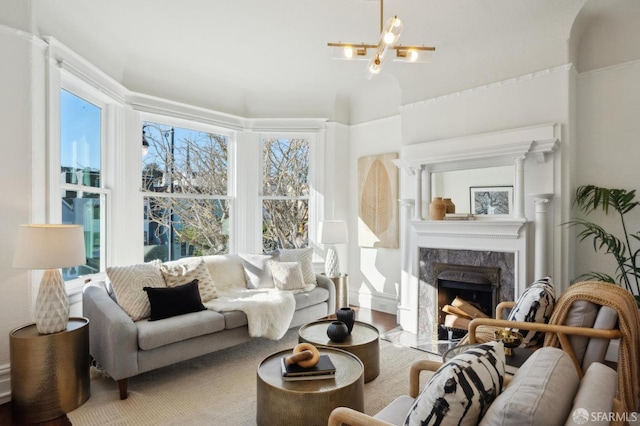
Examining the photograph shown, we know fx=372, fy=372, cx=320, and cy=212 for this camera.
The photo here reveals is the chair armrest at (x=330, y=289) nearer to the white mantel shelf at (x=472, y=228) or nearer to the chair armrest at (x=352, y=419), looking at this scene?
the white mantel shelf at (x=472, y=228)

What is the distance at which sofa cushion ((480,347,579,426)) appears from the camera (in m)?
1.00

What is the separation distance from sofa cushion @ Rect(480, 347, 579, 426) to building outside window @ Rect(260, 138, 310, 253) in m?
4.18

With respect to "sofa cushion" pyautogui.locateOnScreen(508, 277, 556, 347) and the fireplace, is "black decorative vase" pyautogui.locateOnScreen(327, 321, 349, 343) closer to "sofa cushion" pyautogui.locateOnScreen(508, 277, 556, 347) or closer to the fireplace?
"sofa cushion" pyautogui.locateOnScreen(508, 277, 556, 347)

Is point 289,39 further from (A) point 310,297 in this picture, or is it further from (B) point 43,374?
(B) point 43,374

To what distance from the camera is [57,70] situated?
3.04 meters

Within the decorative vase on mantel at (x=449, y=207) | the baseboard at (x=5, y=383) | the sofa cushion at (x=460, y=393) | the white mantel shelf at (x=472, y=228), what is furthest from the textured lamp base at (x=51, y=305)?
the decorative vase on mantel at (x=449, y=207)

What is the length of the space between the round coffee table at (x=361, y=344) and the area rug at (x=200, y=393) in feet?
0.36

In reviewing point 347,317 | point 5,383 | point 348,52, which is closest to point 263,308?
point 347,317

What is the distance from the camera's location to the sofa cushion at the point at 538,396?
100cm

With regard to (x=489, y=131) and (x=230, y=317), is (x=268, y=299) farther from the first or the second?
(x=489, y=131)

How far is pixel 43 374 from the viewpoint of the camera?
2.36 meters

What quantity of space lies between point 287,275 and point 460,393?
308 centimetres

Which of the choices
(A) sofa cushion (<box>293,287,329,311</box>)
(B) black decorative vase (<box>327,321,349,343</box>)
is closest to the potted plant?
(B) black decorative vase (<box>327,321,349,343</box>)

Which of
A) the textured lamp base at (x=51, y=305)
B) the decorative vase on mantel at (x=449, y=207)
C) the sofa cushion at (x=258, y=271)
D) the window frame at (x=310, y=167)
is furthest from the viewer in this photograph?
the window frame at (x=310, y=167)
